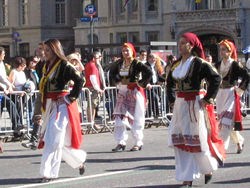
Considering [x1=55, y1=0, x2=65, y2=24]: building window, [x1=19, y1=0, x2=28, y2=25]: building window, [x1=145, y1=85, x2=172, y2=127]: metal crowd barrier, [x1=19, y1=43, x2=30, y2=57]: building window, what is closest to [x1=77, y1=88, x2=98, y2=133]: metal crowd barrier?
[x1=145, y1=85, x2=172, y2=127]: metal crowd barrier

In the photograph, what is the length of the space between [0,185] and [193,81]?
2684 mm

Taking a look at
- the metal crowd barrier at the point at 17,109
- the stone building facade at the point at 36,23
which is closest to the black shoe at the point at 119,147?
the metal crowd barrier at the point at 17,109

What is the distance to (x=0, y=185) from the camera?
9.02m

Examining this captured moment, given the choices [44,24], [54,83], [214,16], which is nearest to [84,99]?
[54,83]

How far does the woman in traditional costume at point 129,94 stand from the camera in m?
12.2

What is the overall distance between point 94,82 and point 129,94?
4.37m

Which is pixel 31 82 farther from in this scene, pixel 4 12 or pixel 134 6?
pixel 4 12

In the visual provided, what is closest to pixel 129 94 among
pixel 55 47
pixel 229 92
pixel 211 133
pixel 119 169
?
pixel 229 92

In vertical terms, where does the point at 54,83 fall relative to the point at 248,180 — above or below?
above

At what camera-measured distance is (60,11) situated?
5144 centimetres

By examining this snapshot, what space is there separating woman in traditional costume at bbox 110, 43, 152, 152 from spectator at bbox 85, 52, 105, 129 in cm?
Answer: 399

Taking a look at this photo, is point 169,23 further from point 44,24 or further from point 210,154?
point 210,154

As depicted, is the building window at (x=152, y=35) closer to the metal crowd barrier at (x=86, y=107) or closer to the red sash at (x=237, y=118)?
the metal crowd barrier at (x=86, y=107)

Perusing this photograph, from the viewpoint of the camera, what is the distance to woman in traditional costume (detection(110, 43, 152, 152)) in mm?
12211
